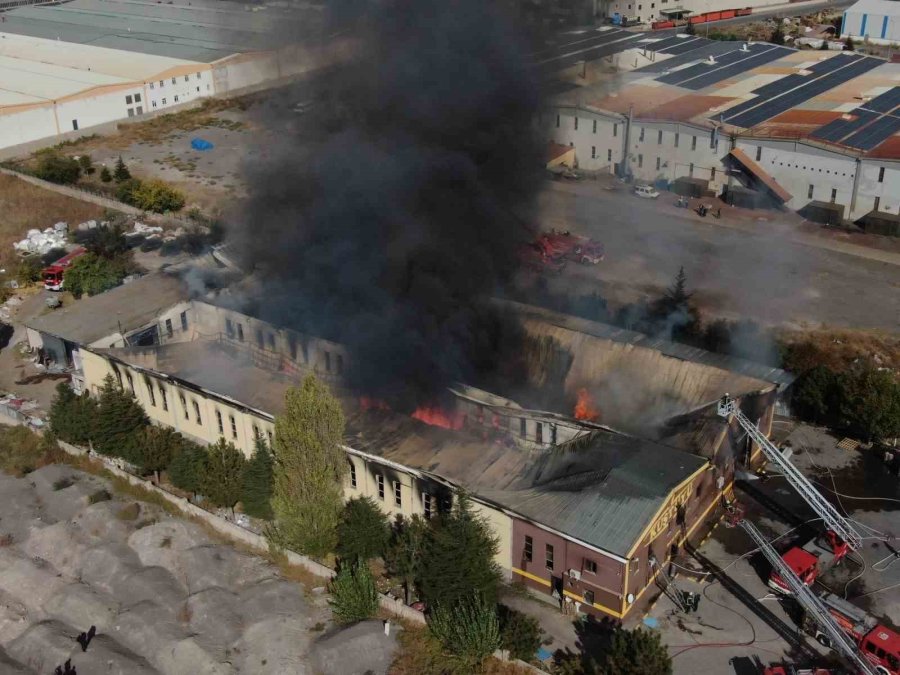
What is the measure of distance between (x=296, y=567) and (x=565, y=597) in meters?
5.44

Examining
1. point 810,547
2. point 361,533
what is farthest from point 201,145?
point 810,547

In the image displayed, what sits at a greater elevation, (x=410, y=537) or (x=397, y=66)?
(x=397, y=66)

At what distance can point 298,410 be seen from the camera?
1678cm

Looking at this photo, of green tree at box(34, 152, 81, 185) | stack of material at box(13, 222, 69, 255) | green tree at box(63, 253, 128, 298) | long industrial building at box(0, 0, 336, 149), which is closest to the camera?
green tree at box(63, 253, 128, 298)

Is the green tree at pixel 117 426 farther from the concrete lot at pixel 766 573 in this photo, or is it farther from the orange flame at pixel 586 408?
the concrete lot at pixel 766 573

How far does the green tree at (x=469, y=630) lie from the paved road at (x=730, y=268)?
52.2 feet

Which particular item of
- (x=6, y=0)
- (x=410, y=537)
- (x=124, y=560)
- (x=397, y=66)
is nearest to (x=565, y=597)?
(x=410, y=537)

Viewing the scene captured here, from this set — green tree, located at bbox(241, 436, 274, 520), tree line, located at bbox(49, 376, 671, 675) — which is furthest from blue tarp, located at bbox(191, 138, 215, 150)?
green tree, located at bbox(241, 436, 274, 520)

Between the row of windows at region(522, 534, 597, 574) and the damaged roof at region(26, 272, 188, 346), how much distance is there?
40.6ft

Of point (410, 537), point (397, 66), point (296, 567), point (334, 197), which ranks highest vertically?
point (397, 66)

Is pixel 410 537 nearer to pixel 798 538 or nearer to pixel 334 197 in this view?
pixel 798 538

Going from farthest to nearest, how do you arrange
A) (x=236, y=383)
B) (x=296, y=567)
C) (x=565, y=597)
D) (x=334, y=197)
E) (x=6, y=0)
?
(x=6, y=0)
(x=334, y=197)
(x=236, y=383)
(x=296, y=567)
(x=565, y=597)

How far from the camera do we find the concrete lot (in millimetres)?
15586

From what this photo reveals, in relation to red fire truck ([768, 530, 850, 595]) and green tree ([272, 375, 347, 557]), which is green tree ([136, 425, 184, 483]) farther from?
A: red fire truck ([768, 530, 850, 595])
